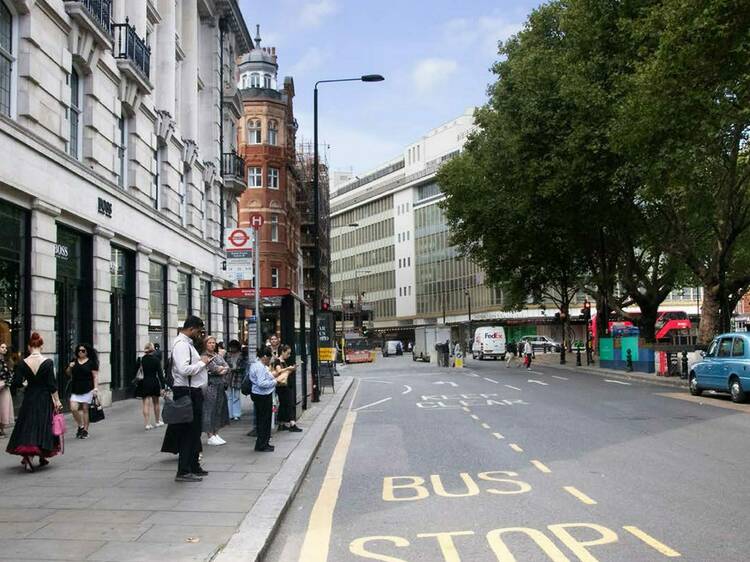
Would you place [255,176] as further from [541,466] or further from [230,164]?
[541,466]

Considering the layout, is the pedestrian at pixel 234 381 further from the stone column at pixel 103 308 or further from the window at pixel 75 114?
the window at pixel 75 114

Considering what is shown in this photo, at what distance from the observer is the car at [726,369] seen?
19.0 meters

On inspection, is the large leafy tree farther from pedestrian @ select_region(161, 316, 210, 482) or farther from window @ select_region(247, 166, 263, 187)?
window @ select_region(247, 166, 263, 187)

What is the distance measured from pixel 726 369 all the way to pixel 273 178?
43270 millimetres

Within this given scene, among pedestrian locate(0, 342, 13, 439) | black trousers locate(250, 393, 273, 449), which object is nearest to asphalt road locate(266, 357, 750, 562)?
black trousers locate(250, 393, 273, 449)

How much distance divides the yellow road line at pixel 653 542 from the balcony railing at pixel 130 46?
18530mm

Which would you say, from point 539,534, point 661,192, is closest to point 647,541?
point 539,534

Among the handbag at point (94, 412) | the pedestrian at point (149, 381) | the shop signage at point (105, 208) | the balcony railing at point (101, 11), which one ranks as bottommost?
the handbag at point (94, 412)

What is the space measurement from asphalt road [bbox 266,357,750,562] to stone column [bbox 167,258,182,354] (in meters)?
11.0

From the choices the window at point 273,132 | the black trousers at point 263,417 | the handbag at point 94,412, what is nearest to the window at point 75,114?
the handbag at point 94,412

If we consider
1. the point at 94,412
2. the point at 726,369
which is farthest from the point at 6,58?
the point at 726,369

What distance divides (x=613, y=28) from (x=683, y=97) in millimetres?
6902

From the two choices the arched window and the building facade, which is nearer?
the building facade

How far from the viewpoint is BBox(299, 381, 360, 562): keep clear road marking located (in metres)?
6.10
